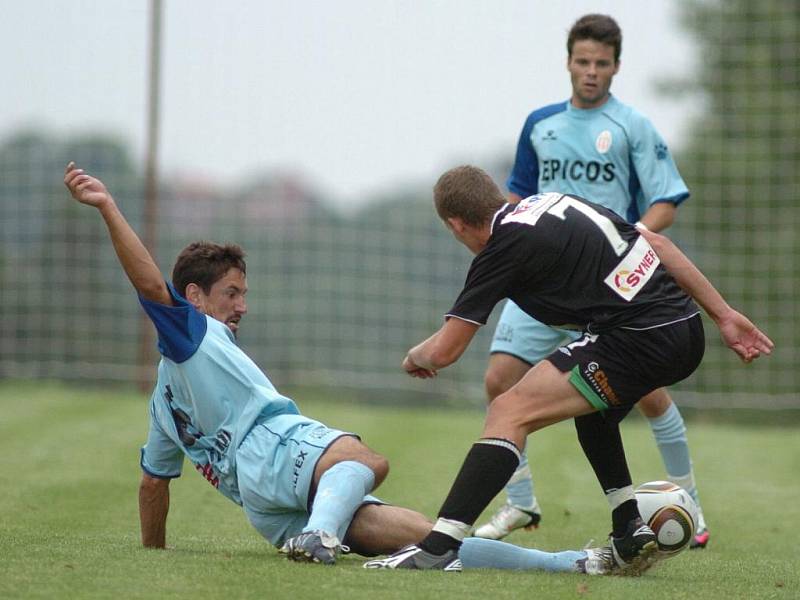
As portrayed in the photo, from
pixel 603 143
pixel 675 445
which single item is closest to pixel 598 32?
pixel 603 143

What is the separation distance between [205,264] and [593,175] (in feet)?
7.67

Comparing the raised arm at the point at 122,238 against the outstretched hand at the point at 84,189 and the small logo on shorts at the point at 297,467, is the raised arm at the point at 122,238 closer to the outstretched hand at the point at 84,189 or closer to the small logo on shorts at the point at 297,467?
the outstretched hand at the point at 84,189

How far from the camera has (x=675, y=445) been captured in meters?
6.41

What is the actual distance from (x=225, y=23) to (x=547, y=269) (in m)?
11.5

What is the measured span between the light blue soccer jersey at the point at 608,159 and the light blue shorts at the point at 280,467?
2328 mm

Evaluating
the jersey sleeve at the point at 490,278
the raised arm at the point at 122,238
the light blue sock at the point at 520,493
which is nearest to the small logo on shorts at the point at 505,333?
the light blue sock at the point at 520,493

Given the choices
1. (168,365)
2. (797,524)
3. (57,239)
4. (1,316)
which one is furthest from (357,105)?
(168,365)

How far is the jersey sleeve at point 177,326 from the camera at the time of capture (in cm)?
462

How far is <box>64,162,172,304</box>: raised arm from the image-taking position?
4484 mm

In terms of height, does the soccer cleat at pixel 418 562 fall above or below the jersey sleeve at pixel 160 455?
below

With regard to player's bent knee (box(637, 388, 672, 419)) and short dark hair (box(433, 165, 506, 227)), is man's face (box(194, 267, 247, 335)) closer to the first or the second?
short dark hair (box(433, 165, 506, 227))

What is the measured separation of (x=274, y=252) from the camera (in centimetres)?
1535

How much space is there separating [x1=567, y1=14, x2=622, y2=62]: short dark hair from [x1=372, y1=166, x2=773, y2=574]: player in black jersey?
1.95 metres

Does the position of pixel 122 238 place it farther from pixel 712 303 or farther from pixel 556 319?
Answer: pixel 712 303
